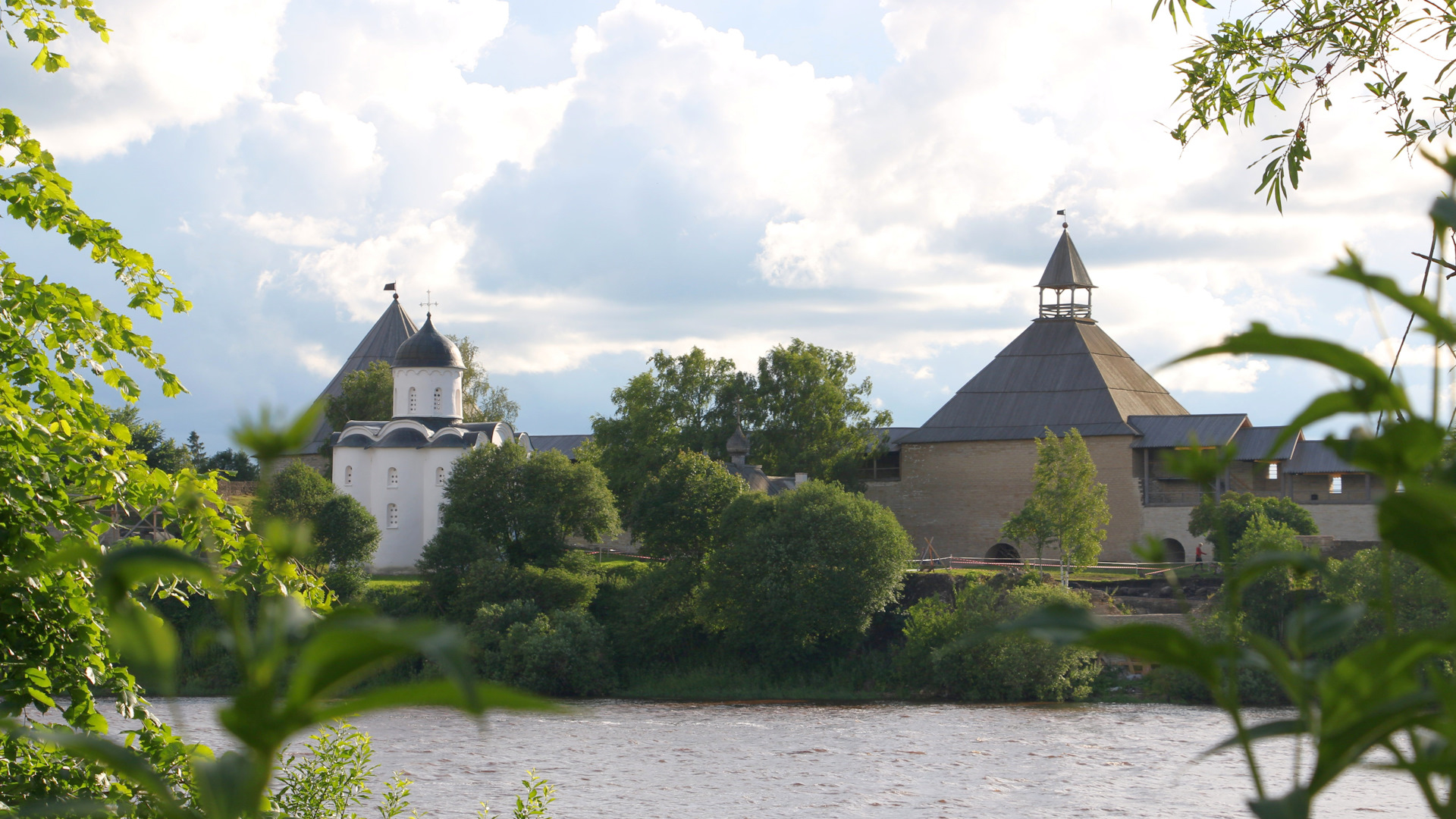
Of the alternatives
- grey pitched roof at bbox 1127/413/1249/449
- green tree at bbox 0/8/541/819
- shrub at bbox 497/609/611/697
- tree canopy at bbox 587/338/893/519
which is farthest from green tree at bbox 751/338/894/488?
green tree at bbox 0/8/541/819

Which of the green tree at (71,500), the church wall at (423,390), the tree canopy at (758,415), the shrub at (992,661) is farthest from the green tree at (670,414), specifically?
the green tree at (71,500)

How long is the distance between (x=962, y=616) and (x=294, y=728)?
96.5 ft

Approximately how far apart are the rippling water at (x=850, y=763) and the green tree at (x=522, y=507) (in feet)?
28.3

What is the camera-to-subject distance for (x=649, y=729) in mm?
24734

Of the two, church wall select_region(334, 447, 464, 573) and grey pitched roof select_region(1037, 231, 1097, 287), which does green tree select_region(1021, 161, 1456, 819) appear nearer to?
church wall select_region(334, 447, 464, 573)

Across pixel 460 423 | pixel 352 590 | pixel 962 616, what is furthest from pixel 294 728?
pixel 460 423

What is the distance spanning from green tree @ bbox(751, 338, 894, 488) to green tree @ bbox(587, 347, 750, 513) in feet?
4.21

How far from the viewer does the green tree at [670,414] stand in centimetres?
4656

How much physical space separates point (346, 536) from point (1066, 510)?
22.3 meters

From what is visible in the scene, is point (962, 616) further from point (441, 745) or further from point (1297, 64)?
point (1297, 64)

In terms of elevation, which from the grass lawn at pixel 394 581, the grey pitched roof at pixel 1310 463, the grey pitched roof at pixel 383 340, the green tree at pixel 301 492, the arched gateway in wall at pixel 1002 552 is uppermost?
the grey pitched roof at pixel 383 340

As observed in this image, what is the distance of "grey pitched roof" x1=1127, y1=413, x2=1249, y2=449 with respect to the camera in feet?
140

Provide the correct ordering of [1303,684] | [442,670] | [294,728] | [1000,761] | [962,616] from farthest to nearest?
1. [962,616]
2. [1000,761]
3. [1303,684]
4. [294,728]
5. [442,670]

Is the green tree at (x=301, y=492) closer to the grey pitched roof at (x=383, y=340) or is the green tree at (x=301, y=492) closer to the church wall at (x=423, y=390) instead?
the church wall at (x=423, y=390)
